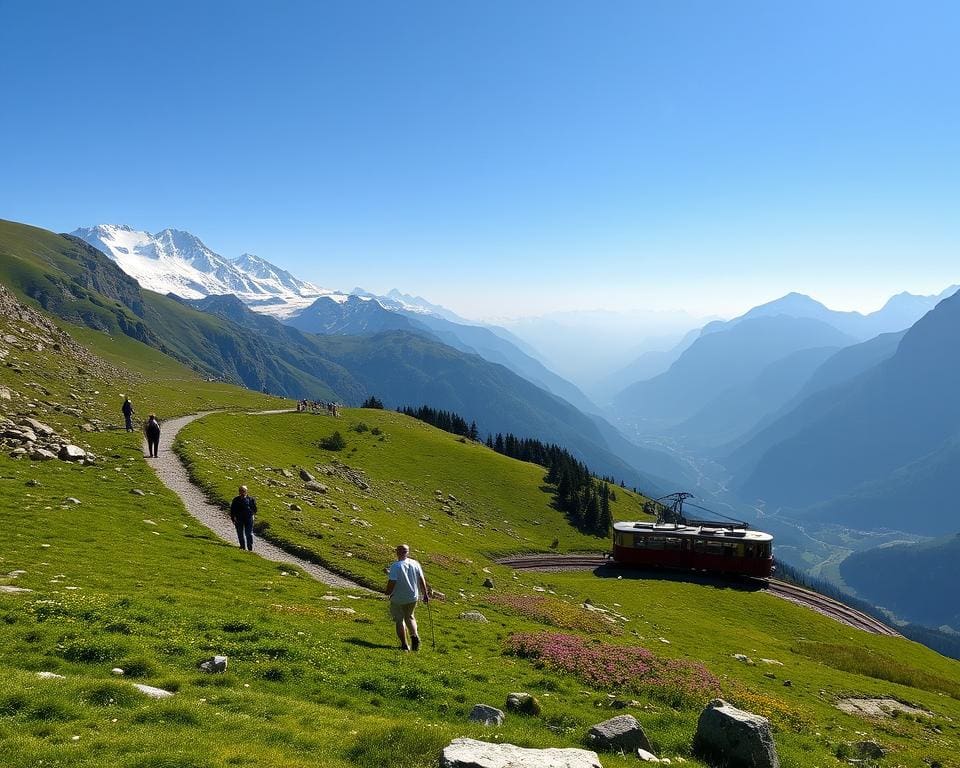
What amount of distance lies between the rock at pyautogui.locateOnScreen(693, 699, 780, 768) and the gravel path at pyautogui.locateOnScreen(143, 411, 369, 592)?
60.7 feet

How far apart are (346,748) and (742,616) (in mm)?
49436

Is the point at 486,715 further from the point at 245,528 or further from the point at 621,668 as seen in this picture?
the point at 245,528

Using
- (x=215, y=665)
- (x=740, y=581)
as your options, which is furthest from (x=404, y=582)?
(x=740, y=581)

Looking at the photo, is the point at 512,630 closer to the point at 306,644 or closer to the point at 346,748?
the point at 306,644

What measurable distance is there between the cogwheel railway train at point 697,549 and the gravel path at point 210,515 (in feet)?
140

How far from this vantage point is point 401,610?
17781 millimetres

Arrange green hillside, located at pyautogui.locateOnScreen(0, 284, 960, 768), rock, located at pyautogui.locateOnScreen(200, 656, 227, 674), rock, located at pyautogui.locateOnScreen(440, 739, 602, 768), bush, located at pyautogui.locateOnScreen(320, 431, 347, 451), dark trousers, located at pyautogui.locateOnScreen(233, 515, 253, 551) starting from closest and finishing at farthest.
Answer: rock, located at pyautogui.locateOnScreen(440, 739, 602, 768)
green hillside, located at pyautogui.locateOnScreen(0, 284, 960, 768)
rock, located at pyautogui.locateOnScreen(200, 656, 227, 674)
dark trousers, located at pyautogui.locateOnScreen(233, 515, 253, 551)
bush, located at pyautogui.locateOnScreen(320, 431, 347, 451)

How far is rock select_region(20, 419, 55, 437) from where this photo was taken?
35.6 m

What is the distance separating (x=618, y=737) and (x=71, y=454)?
36846 mm

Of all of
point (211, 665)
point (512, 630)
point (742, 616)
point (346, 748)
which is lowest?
point (742, 616)

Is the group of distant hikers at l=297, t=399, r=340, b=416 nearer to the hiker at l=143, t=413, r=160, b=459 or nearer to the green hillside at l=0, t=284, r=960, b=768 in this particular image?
the green hillside at l=0, t=284, r=960, b=768

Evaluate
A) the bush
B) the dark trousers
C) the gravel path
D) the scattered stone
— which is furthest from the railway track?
the dark trousers

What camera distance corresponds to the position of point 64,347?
67188mm

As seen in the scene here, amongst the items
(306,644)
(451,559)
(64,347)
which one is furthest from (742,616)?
(64,347)
